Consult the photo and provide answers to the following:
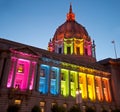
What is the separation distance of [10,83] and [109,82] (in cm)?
3538

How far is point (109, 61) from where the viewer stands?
5969 centimetres

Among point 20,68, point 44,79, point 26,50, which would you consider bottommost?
point 44,79

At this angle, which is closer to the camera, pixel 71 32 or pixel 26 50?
pixel 26 50

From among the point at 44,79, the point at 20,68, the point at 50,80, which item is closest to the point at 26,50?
the point at 20,68

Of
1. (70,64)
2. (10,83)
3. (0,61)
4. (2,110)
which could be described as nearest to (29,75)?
(10,83)

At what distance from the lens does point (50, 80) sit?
145ft

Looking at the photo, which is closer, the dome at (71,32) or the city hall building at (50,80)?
the city hall building at (50,80)

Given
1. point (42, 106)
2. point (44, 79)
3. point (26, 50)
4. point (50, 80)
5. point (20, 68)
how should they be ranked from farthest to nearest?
1. point (50, 80)
2. point (44, 79)
3. point (26, 50)
4. point (20, 68)
5. point (42, 106)

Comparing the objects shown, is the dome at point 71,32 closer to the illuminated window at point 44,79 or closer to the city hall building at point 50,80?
the city hall building at point 50,80

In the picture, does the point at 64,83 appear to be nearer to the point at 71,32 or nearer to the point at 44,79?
the point at 44,79

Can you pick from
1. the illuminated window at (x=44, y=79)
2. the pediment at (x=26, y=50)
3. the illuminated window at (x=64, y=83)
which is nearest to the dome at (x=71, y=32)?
the illuminated window at (x=64, y=83)

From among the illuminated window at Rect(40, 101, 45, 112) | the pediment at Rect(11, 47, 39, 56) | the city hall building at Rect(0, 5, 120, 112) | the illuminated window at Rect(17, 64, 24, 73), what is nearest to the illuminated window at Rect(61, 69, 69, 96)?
the city hall building at Rect(0, 5, 120, 112)

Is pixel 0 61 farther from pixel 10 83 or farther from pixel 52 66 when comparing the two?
pixel 52 66

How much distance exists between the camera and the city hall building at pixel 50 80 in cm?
3675
